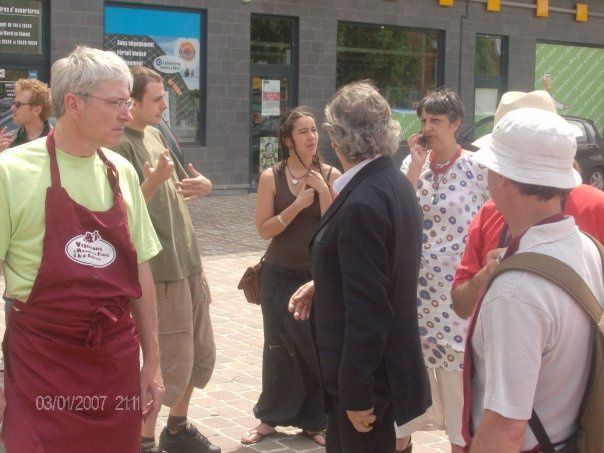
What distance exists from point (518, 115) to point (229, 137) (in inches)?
624

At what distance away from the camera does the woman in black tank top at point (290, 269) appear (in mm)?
5270

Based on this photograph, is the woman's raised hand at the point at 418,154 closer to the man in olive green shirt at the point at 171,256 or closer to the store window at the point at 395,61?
the man in olive green shirt at the point at 171,256

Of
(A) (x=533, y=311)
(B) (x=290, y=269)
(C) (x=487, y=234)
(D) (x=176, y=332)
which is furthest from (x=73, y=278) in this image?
(B) (x=290, y=269)

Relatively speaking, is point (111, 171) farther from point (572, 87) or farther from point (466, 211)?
point (572, 87)

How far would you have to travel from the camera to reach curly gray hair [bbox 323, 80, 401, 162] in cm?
363

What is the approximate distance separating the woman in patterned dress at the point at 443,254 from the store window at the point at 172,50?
12.2m

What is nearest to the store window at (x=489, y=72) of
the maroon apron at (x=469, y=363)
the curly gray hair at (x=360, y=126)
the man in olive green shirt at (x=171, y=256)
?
the man in olive green shirt at (x=171, y=256)

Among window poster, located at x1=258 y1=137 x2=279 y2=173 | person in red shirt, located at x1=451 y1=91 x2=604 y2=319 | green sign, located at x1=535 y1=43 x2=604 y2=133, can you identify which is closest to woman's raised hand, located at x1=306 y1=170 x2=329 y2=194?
person in red shirt, located at x1=451 y1=91 x2=604 y2=319

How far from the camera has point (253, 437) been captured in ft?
17.8

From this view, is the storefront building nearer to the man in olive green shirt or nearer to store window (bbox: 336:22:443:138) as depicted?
store window (bbox: 336:22:443:138)

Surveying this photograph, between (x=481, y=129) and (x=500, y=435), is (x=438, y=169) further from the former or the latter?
(x=481, y=129)

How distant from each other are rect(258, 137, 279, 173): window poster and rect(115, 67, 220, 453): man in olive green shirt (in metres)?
13.6

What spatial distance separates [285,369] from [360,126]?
221cm
